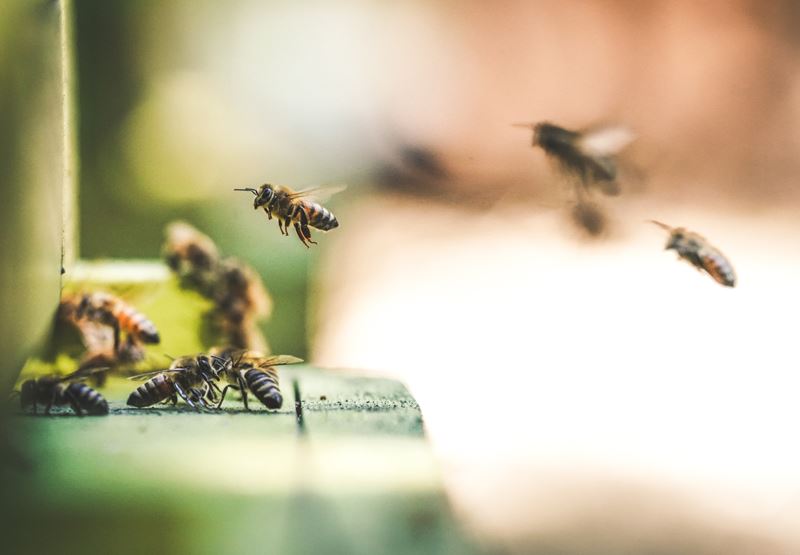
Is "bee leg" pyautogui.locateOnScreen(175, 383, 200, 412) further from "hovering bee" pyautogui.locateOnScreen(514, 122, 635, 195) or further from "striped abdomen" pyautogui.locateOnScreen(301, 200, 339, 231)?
"hovering bee" pyautogui.locateOnScreen(514, 122, 635, 195)

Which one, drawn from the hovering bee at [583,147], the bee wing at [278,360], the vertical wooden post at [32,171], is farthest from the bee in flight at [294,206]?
the hovering bee at [583,147]

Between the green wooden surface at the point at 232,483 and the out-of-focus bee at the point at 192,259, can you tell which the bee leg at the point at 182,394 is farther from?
the out-of-focus bee at the point at 192,259

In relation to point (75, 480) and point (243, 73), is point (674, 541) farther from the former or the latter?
point (243, 73)

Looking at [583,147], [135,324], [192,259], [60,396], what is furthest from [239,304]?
[583,147]

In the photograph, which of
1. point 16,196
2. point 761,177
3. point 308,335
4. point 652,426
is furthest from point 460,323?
point 16,196

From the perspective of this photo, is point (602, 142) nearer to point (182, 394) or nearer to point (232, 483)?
point (182, 394)

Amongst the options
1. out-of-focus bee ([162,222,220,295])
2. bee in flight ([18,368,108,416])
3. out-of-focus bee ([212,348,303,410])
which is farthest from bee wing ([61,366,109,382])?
out-of-focus bee ([162,222,220,295])
